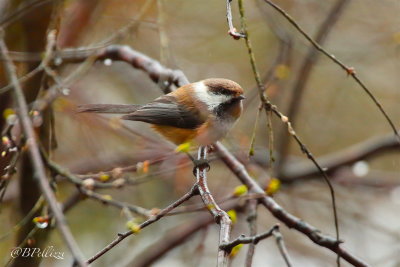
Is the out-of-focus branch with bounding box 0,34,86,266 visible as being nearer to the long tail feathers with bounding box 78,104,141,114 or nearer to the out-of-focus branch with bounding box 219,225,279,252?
the out-of-focus branch with bounding box 219,225,279,252

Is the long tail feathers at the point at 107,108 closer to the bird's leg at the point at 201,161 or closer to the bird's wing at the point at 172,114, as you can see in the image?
the bird's wing at the point at 172,114

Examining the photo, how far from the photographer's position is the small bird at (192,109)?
159 inches

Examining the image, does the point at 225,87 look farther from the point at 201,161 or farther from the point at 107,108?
the point at 201,161

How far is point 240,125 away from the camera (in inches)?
266

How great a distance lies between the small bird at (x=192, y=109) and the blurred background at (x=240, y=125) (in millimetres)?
193

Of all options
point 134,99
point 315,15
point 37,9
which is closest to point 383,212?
point 315,15

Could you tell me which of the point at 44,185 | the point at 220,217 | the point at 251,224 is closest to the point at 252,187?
the point at 251,224

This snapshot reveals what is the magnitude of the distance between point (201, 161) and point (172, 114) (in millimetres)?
970

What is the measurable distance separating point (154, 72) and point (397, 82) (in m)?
3.98

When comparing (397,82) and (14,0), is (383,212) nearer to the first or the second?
(397,82)

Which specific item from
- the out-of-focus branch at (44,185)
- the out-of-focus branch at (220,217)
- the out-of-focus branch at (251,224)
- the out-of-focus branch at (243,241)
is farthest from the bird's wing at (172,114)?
the out-of-focus branch at (243,241)

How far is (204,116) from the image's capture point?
409cm

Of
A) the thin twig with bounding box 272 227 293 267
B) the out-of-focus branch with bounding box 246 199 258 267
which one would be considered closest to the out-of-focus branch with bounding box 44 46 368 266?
the out-of-focus branch with bounding box 246 199 258 267

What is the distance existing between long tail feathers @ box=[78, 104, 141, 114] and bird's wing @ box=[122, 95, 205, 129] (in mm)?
68
